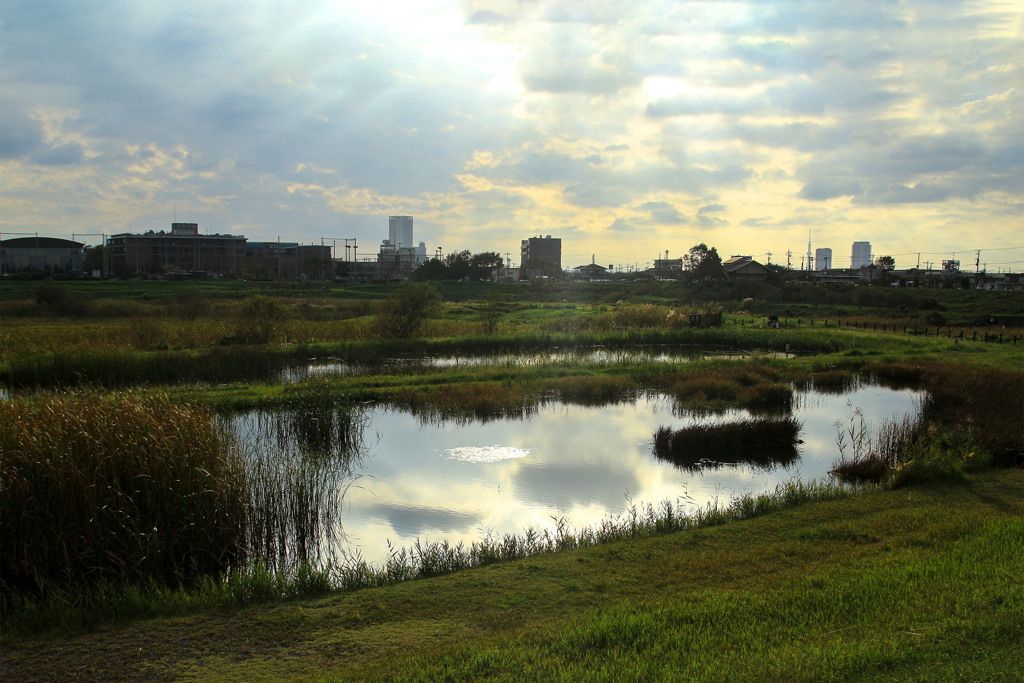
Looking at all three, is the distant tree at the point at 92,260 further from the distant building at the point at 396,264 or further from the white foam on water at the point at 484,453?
the white foam on water at the point at 484,453

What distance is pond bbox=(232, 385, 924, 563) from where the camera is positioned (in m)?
10.1

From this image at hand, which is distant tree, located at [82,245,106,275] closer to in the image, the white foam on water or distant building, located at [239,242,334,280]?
distant building, located at [239,242,334,280]

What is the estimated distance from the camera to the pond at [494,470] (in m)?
10.1

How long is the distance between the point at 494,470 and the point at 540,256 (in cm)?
11983

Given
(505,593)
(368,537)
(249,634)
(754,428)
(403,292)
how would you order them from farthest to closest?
(403,292), (754,428), (368,537), (505,593), (249,634)

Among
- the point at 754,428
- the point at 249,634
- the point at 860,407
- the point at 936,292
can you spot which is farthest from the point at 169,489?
the point at 936,292

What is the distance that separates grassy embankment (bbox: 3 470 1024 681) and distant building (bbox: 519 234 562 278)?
111 meters

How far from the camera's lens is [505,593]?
6.56m

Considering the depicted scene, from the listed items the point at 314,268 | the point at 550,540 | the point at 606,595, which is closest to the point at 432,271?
the point at 314,268

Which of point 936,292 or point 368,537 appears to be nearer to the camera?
point 368,537

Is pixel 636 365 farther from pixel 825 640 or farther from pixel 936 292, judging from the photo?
pixel 936 292

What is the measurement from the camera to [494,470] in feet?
42.5

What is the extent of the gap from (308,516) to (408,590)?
3.76 metres

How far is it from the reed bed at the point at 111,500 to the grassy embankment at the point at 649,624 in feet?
6.95
